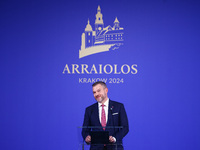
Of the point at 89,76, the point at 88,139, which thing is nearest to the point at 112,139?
the point at 88,139

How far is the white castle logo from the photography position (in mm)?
5008

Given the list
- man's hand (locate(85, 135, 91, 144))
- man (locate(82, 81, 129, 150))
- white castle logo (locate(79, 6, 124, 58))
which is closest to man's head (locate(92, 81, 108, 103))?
man (locate(82, 81, 129, 150))

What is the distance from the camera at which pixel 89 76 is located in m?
5.01

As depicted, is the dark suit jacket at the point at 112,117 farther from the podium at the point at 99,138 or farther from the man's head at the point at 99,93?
the podium at the point at 99,138

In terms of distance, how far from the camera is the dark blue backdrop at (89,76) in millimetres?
4852

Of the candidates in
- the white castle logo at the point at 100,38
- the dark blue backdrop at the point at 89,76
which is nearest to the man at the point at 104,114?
the dark blue backdrop at the point at 89,76

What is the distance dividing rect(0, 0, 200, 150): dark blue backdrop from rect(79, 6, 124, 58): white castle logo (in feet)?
0.33

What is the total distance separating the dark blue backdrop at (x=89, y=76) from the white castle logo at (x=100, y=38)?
10 cm

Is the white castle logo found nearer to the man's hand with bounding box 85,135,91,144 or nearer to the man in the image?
the man
